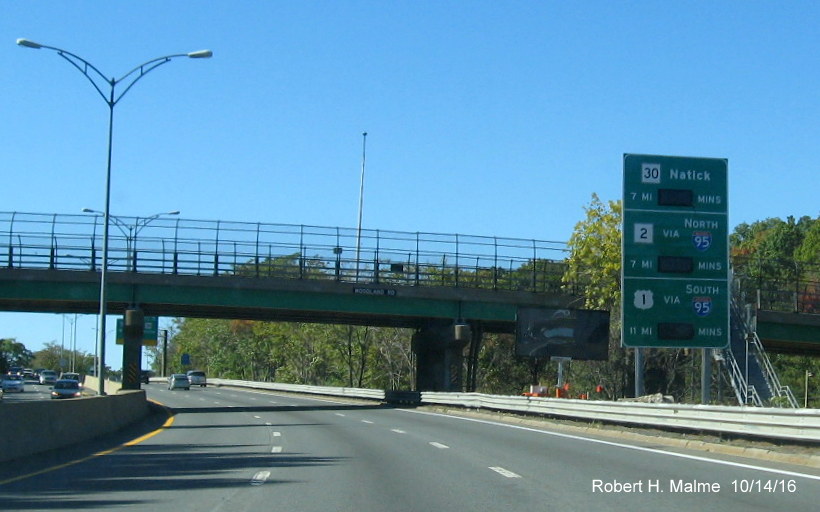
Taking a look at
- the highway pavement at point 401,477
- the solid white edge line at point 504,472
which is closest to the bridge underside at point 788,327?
the highway pavement at point 401,477

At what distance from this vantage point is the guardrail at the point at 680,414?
16.7 meters

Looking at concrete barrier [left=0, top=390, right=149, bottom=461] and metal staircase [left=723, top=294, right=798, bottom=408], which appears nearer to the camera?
concrete barrier [left=0, top=390, right=149, bottom=461]

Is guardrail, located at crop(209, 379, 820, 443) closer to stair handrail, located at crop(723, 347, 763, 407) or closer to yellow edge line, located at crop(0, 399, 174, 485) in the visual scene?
stair handrail, located at crop(723, 347, 763, 407)

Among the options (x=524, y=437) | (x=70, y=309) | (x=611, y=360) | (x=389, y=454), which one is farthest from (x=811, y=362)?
(x=389, y=454)

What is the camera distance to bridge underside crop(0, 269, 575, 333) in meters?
47.3

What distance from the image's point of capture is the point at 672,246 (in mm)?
26359

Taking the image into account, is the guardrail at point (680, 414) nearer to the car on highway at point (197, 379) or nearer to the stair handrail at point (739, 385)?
the stair handrail at point (739, 385)

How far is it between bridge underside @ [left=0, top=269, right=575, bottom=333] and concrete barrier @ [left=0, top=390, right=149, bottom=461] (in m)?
18.5

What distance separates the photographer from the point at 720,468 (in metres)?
15.8

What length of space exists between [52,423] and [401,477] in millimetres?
9772

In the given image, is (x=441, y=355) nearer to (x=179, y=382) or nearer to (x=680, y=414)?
(x=680, y=414)

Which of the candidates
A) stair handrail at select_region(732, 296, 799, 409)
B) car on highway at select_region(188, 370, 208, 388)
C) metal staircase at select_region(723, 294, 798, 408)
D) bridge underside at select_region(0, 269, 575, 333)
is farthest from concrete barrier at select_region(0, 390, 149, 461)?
car on highway at select_region(188, 370, 208, 388)

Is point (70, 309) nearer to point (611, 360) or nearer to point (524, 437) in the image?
point (611, 360)

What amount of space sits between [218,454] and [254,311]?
33.5m
